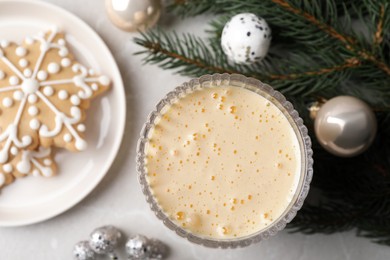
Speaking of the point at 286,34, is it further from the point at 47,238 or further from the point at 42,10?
the point at 47,238

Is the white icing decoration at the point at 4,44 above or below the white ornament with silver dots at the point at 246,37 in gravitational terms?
above

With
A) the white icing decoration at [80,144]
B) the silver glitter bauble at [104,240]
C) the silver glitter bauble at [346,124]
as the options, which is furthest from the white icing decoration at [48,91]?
the silver glitter bauble at [346,124]

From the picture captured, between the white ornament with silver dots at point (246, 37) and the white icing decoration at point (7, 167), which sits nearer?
the white ornament with silver dots at point (246, 37)

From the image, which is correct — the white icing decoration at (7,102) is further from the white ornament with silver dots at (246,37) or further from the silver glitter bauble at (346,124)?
the silver glitter bauble at (346,124)

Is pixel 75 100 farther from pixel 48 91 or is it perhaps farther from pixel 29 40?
pixel 29 40

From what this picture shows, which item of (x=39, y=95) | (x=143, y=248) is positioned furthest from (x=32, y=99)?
(x=143, y=248)

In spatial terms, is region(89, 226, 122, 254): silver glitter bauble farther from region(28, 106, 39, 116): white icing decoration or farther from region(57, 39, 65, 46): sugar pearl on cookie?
region(57, 39, 65, 46): sugar pearl on cookie

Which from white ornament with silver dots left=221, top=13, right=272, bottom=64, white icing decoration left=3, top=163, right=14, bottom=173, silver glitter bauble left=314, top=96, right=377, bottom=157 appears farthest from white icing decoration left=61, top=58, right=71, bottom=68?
silver glitter bauble left=314, top=96, right=377, bottom=157
